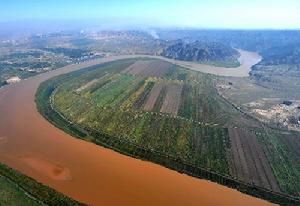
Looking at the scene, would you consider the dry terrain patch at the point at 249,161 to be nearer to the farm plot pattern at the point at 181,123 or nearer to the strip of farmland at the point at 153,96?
the farm plot pattern at the point at 181,123

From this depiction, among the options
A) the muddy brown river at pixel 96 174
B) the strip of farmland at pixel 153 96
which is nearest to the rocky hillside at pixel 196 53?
the strip of farmland at pixel 153 96

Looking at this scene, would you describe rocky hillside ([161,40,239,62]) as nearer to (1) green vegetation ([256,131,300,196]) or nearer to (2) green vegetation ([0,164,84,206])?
(1) green vegetation ([256,131,300,196])

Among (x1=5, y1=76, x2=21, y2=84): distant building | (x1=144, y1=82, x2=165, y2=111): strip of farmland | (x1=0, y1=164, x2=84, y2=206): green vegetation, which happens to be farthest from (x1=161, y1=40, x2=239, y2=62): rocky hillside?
(x1=0, y1=164, x2=84, y2=206): green vegetation

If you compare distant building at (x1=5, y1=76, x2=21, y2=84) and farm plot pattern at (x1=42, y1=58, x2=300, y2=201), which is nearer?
farm plot pattern at (x1=42, y1=58, x2=300, y2=201)

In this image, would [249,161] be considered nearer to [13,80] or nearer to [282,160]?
[282,160]

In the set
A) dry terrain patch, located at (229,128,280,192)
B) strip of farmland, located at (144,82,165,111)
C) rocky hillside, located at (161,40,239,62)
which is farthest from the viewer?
rocky hillside, located at (161,40,239,62)

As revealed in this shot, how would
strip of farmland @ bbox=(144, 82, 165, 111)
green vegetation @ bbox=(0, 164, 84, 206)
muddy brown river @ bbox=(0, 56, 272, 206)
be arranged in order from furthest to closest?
strip of farmland @ bbox=(144, 82, 165, 111)
muddy brown river @ bbox=(0, 56, 272, 206)
green vegetation @ bbox=(0, 164, 84, 206)
